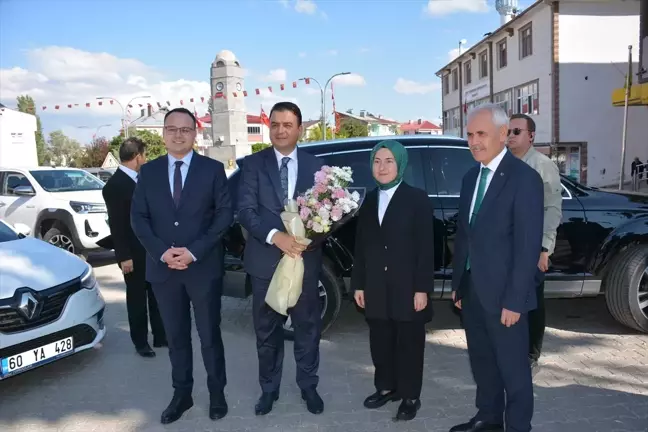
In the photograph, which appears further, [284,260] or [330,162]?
[330,162]

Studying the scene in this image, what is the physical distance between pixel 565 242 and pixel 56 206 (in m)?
7.96

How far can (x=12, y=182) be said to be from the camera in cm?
977

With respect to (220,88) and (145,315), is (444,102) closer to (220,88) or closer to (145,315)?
(220,88)

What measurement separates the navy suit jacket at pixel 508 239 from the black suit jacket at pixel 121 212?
2960 mm

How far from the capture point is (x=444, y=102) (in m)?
44.2

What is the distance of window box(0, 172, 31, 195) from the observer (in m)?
9.68

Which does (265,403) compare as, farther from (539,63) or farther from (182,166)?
(539,63)

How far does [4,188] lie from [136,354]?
6717 mm

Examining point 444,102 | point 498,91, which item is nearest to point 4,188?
point 498,91

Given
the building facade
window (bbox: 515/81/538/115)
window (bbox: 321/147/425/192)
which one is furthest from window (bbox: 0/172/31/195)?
window (bbox: 515/81/538/115)

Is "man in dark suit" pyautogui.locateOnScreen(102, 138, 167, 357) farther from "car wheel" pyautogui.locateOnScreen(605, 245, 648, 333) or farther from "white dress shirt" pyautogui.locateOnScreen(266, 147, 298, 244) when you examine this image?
"car wheel" pyautogui.locateOnScreen(605, 245, 648, 333)

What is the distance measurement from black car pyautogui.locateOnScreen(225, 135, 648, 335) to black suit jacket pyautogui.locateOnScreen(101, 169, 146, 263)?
0.90 metres

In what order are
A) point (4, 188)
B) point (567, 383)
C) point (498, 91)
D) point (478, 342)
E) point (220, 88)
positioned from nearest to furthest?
point (478, 342) < point (567, 383) < point (4, 188) < point (498, 91) < point (220, 88)

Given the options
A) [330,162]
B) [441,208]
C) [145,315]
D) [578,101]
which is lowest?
[145,315]
